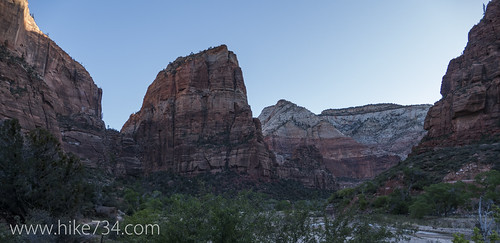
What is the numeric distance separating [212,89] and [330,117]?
81148 millimetres

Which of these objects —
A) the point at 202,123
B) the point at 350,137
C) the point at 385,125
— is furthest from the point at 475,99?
the point at 385,125

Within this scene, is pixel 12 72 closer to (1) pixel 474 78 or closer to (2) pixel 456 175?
(2) pixel 456 175

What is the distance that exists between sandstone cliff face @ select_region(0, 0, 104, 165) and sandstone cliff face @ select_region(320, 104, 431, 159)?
81.3 metres

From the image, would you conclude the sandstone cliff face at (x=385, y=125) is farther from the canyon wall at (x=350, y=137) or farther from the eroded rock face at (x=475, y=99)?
the eroded rock face at (x=475, y=99)

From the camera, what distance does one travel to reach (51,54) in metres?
53.9

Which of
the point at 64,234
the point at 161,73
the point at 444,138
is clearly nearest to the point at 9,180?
the point at 64,234

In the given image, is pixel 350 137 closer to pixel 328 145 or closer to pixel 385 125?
pixel 328 145

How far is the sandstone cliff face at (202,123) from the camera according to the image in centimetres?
6197

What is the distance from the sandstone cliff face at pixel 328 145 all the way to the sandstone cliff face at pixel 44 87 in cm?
5566

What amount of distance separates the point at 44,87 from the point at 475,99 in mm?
48031

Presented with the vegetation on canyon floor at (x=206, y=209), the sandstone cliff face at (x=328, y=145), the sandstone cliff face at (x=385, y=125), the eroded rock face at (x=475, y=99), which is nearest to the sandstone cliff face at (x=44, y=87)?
the vegetation on canyon floor at (x=206, y=209)

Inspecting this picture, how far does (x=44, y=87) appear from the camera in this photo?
131ft

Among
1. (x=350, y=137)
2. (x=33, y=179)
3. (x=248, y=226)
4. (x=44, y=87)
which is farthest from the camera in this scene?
(x=350, y=137)

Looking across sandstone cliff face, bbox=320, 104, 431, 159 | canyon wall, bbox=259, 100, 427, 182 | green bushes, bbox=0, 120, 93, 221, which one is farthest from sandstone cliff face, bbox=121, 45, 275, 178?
sandstone cliff face, bbox=320, 104, 431, 159
